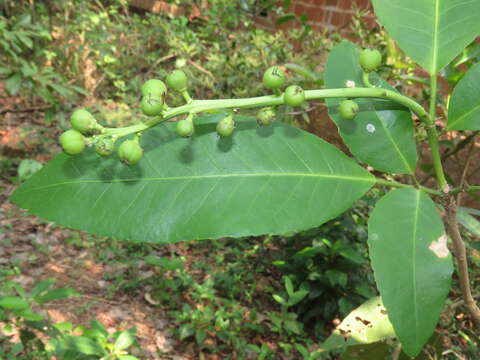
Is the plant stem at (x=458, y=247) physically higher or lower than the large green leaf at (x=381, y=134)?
lower

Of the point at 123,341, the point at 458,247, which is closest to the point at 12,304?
the point at 123,341

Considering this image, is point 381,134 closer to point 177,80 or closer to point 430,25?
point 430,25

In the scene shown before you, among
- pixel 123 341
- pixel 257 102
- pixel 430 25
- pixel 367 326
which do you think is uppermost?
pixel 430 25

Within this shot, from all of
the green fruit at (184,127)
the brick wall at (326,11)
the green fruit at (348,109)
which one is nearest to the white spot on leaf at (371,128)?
the green fruit at (348,109)

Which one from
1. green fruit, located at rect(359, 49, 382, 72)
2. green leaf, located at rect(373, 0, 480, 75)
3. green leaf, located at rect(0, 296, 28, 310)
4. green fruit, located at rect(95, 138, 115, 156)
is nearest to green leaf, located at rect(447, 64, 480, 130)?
green leaf, located at rect(373, 0, 480, 75)

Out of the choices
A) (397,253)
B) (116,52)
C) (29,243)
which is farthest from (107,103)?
(397,253)

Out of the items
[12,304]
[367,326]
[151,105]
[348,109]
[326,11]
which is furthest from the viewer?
[326,11]

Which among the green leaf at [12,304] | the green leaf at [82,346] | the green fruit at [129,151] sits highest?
the green fruit at [129,151]

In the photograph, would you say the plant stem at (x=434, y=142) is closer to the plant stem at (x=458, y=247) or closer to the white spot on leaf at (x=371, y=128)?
the plant stem at (x=458, y=247)
